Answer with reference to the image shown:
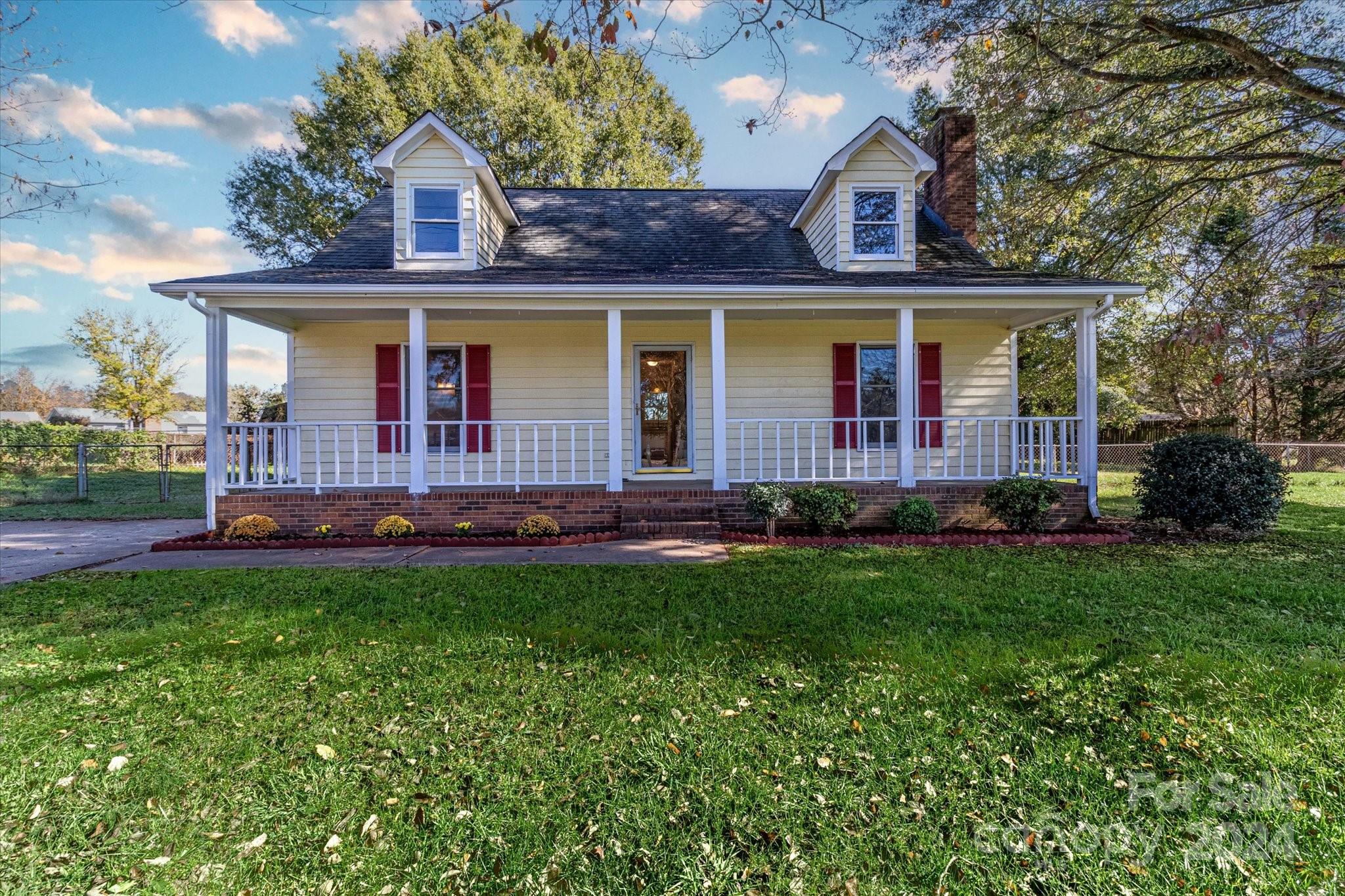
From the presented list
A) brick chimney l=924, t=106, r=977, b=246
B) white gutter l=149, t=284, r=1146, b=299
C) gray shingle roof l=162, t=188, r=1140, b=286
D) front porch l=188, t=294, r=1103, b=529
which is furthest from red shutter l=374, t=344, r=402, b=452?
brick chimney l=924, t=106, r=977, b=246

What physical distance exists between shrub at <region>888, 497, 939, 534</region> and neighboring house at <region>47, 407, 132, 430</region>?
27108 millimetres

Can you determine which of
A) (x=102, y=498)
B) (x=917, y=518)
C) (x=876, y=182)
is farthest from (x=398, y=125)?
(x=917, y=518)

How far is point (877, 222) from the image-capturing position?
986 centimetres

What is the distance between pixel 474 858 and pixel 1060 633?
384 centimetres

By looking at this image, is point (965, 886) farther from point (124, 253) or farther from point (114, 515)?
point (124, 253)

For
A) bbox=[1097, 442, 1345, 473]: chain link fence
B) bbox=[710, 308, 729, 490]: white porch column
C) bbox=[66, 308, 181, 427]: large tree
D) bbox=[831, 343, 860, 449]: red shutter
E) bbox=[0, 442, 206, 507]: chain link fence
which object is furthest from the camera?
bbox=[66, 308, 181, 427]: large tree

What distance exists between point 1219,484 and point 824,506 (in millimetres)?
4997

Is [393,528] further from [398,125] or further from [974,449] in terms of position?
[398,125]

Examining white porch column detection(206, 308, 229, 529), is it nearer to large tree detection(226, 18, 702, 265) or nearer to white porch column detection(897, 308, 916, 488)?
white porch column detection(897, 308, 916, 488)

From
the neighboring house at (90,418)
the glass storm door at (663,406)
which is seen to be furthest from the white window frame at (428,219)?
the neighboring house at (90,418)

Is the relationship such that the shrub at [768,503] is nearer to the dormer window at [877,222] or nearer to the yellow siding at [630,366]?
the yellow siding at [630,366]

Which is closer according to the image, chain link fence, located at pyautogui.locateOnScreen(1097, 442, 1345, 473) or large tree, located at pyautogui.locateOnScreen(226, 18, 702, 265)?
chain link fence, located at pyautogui.locateOnScreen(1097, 442, 1345, 473)

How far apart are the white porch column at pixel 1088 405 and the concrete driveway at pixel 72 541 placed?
41.2 feet

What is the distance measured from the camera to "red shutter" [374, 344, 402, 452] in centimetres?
957
